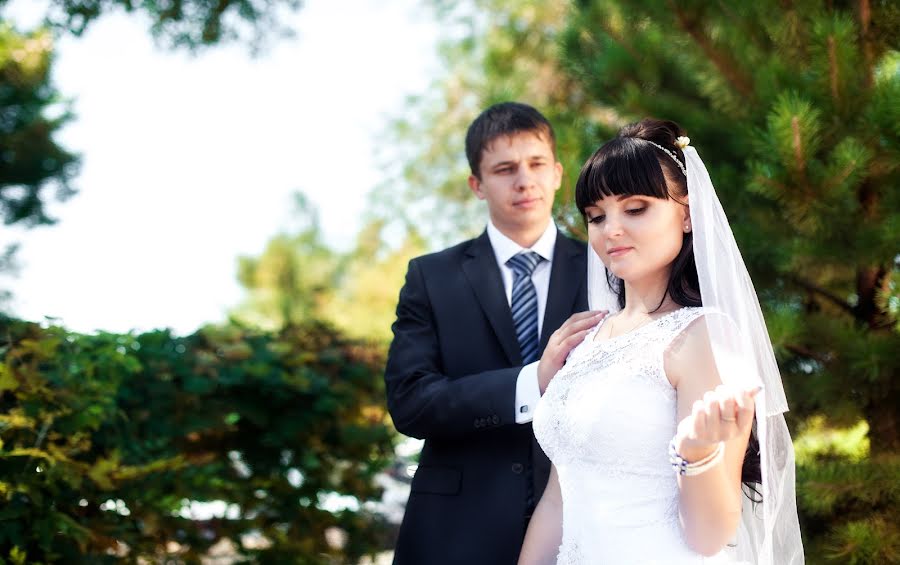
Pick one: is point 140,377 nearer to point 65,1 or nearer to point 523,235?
point 523,235

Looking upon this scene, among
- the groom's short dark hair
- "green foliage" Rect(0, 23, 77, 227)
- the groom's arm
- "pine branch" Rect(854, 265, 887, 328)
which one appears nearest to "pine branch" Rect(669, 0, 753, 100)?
"pine branch" Rect(854, 265, 887, 328)

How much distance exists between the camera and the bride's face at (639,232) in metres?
2.13

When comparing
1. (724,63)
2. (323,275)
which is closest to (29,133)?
(724,63)

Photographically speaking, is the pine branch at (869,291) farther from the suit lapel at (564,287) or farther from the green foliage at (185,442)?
the green foliage at (185,442)

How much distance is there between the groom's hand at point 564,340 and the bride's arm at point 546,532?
9.6 inches

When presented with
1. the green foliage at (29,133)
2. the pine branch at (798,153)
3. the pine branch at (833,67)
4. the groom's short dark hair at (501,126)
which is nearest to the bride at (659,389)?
the groom's short dark hair at (501,126)

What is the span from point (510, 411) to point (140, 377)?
2.15 m

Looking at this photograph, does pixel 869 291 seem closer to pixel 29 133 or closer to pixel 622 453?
pixel 622 453

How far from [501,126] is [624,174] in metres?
1.05

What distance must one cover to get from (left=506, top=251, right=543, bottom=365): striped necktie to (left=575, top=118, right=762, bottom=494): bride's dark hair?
77 cm

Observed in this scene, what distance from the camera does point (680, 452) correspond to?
5.95 ft

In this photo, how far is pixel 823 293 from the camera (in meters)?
4.07

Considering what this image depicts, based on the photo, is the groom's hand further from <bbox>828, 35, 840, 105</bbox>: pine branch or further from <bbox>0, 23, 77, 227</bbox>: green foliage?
<bbox>0, 23, 77, 227</bbox>: green foliage

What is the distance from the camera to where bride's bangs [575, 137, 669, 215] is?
2.13m
